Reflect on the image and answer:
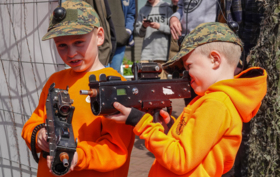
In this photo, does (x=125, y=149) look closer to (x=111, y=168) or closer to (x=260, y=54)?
(x=111, y=168)

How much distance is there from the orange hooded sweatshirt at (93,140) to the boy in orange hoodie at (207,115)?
7.9 inches

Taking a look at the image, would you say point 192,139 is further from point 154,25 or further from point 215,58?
point 154,25

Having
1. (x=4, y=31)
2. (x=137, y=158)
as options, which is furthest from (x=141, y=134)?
(x=137, y=158)

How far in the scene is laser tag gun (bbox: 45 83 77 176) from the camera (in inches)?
61.2

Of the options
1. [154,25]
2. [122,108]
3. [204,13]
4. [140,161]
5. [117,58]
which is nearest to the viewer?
[122,108]

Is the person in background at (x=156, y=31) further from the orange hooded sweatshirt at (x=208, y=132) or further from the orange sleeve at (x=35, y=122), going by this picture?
the orange hooded sweatshirt at (x=208, y=132)

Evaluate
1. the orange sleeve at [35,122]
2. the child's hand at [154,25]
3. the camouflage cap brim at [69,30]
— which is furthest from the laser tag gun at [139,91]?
the child's hand at [154,25]

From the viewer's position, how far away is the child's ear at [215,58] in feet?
6.09

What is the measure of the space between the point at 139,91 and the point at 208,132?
48 cm

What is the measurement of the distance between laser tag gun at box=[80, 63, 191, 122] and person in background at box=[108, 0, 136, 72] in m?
2.16

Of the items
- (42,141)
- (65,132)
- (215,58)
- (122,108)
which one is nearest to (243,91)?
(215,58)

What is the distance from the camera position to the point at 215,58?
1867mm

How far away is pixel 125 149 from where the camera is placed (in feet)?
6.47

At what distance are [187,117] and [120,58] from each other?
253 centimetres
